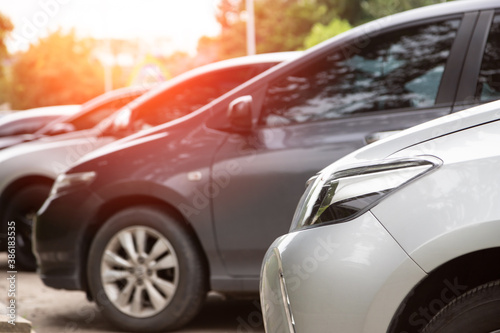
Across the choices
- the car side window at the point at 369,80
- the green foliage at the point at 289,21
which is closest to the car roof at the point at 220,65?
the car side window at the point at 369,80

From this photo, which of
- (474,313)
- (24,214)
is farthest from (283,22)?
(474,313)

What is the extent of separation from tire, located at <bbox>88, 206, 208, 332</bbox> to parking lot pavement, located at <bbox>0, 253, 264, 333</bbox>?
0.83ft

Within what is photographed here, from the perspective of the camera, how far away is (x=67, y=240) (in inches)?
220

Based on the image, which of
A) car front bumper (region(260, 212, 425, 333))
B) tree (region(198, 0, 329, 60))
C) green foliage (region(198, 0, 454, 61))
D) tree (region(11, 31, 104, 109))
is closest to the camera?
car front bumper (region(260, 212, 425, 333))

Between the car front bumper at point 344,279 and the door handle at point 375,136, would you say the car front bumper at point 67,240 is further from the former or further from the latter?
the car front bumper at point 344,279

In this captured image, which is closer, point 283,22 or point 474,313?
point 474,313

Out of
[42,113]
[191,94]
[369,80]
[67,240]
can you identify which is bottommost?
[67,240]

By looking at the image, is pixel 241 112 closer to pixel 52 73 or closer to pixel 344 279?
pixel 344 279

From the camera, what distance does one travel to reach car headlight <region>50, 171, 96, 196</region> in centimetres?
557

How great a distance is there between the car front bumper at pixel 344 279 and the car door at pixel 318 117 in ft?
6.43

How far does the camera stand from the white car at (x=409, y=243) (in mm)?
2570

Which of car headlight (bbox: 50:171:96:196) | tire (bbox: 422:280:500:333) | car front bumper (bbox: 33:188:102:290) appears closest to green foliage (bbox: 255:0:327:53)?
car headlight (bbox: 50:171:96:196)

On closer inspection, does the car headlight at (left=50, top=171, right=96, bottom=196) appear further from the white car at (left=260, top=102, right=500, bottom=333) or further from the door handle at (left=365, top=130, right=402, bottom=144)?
the white car at (left=260, top=102, right=500, bottom=333)

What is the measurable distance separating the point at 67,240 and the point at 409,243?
336 centimetres
